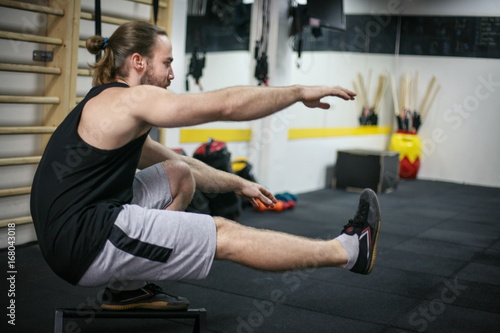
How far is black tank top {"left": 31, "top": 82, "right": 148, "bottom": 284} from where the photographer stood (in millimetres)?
1672

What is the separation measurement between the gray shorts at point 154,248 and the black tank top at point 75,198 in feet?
0.12

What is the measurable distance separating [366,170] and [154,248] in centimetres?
490

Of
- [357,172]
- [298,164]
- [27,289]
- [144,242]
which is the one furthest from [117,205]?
[357,172]

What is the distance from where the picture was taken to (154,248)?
168 centimetres

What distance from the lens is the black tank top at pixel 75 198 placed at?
167cm

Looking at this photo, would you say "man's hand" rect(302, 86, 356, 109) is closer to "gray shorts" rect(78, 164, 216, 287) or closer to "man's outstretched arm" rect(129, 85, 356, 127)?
"man's outstretched arm" rect(129, 85, 356, 127)

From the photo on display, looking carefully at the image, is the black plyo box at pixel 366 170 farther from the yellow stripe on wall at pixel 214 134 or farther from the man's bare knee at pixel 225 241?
the man's bare knee at pixel 225 241

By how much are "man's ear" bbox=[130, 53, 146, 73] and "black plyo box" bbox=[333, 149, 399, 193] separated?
4.57 metres

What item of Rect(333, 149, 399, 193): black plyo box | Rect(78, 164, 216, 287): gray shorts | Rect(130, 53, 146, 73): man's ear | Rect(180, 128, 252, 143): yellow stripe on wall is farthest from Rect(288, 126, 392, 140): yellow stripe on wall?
Rect(78, 164, 216, 287): gray shorts

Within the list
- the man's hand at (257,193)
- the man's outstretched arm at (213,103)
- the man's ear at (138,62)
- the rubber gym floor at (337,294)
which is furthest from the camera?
the rubber gym floor at (337,294)

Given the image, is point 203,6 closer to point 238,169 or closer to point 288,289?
point 238,169

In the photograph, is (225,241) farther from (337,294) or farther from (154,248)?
(337,294)

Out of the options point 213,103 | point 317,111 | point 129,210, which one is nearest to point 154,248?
point 129,210

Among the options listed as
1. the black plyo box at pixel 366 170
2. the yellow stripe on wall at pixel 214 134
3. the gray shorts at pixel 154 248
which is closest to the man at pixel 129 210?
the gray shorts at pixel 154 248
